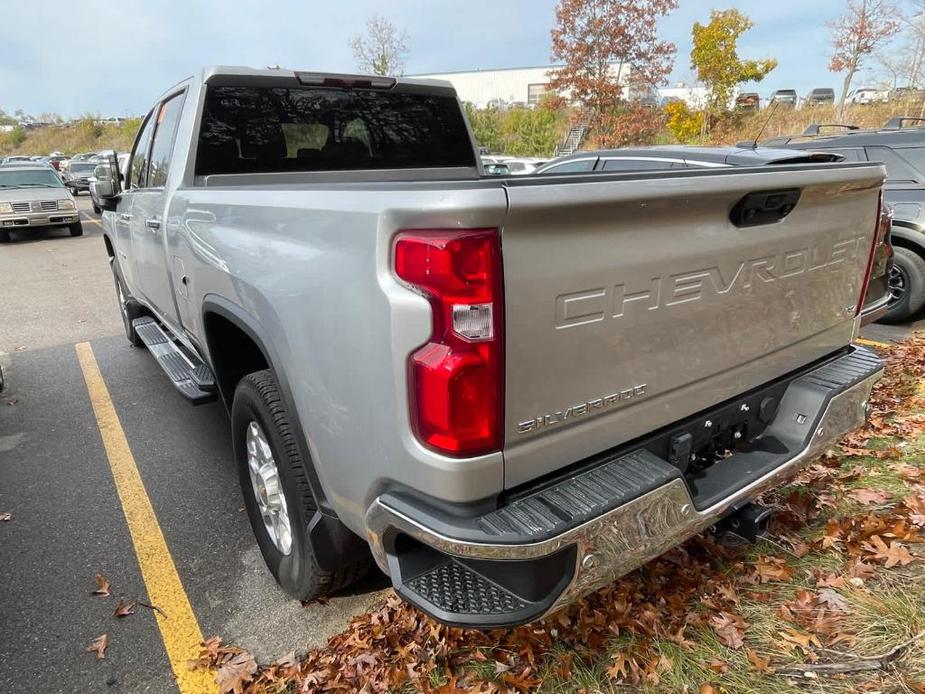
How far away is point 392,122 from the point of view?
384 centimetres

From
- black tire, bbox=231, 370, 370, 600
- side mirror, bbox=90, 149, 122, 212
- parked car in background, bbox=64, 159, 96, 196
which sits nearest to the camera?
black tire, bbox=231, 370, 370, 600

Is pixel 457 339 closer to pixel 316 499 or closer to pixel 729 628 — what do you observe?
pixel 316 499

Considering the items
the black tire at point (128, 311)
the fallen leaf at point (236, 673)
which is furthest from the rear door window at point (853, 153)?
the black tire at point (128, 311)

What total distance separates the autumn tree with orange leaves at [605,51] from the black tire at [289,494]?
23653 mm

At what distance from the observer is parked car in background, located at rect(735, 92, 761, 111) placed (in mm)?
25422

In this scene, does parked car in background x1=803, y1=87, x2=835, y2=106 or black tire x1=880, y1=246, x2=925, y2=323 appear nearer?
black tire x1=880, y1=246, x2=925, y2=323

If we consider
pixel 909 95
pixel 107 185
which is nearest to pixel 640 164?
pixel 107 185

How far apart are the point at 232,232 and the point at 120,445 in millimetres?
→ 2563

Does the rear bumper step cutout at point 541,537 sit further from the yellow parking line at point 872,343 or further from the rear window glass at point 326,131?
the yellow parking line at point 872,343

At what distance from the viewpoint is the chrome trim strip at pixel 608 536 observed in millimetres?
1518

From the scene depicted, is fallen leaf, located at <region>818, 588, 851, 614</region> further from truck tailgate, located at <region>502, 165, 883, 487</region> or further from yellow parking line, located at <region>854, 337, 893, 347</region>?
yellow parking line, located at <region>854, 337, 893, 347</region>

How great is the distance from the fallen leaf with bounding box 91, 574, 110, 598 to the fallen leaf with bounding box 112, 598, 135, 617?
103mm

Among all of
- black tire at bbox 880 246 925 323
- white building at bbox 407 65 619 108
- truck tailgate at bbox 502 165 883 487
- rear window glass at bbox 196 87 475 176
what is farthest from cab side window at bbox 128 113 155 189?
white building at bbox 407 65 619 108

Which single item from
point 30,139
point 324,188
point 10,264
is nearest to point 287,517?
point 324,188
